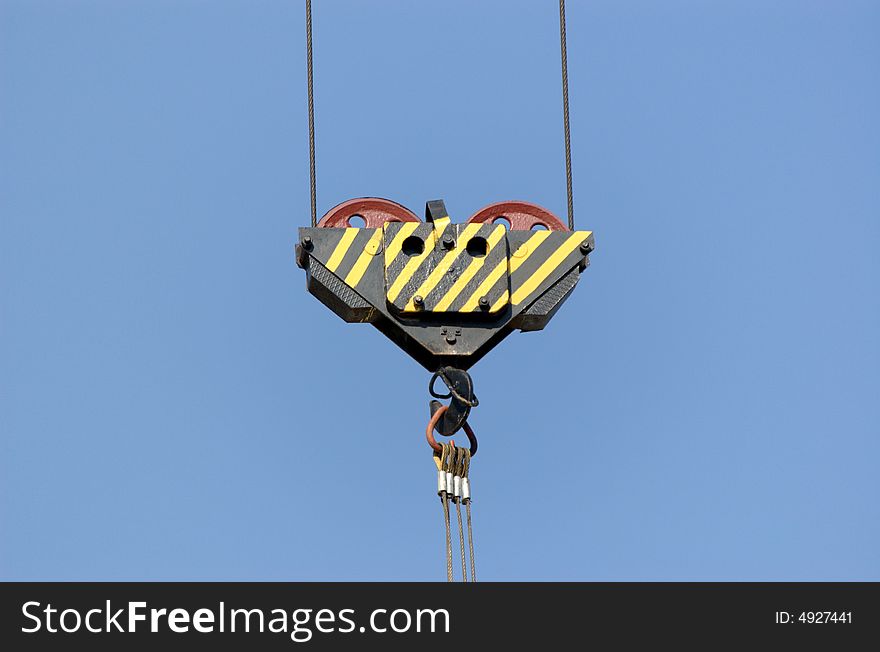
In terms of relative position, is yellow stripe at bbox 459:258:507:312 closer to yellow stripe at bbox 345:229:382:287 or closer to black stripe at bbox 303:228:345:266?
yellow stripe at bbox 345:229:382:287

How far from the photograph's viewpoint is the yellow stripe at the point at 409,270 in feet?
89.3

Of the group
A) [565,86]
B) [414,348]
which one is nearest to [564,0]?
[565,86]

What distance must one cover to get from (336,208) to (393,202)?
33 centimetres

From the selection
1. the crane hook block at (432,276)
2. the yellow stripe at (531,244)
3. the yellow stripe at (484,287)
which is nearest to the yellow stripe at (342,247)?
the crane hook block at (432,276)

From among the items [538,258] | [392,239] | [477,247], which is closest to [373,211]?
[392,239]

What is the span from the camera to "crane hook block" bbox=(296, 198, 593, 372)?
27.2 meters

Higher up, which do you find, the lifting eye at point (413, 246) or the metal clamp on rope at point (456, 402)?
the lifting eye at point (413, 246)

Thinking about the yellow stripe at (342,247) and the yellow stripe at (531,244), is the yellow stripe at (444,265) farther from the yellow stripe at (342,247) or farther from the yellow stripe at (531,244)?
the yellow stripe at (342,247)

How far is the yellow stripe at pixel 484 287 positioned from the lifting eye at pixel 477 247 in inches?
4.5

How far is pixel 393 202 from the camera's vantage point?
90.4ft

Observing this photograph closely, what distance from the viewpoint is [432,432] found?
26938mm

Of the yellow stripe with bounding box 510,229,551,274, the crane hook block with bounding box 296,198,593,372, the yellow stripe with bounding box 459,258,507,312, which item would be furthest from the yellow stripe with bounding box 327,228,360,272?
the yellow stripe with bounding box 510,229,551,274

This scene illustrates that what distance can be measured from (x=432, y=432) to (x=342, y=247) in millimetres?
1214
